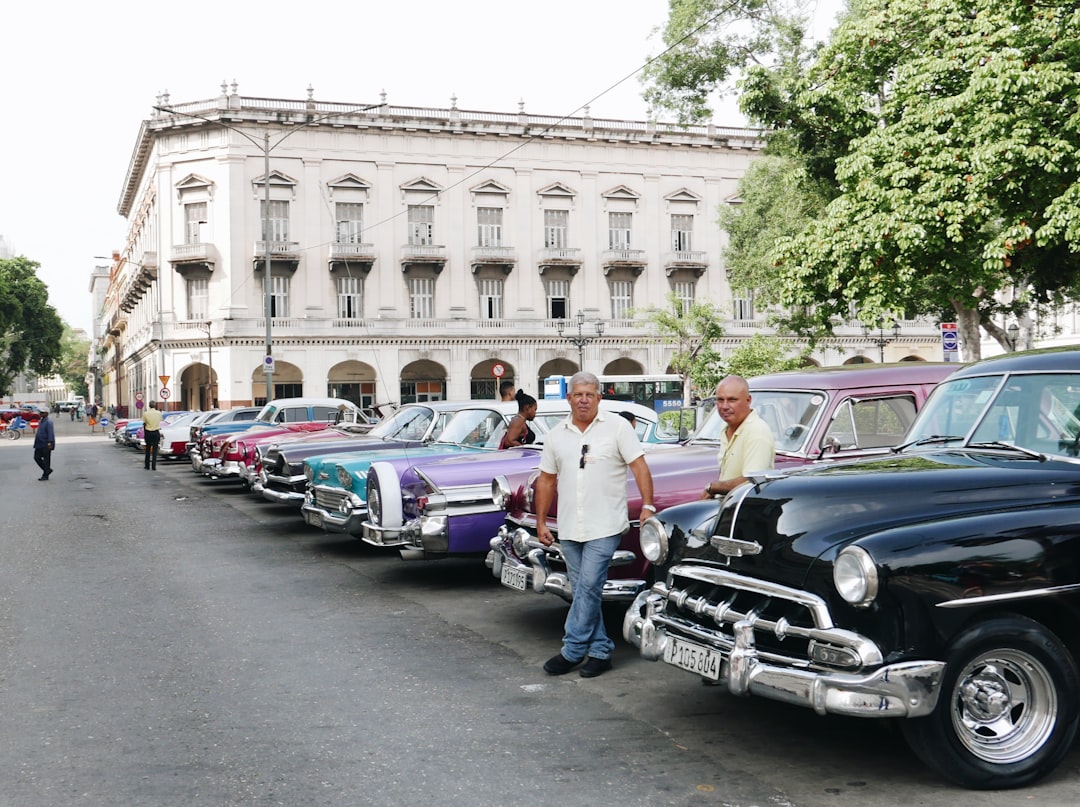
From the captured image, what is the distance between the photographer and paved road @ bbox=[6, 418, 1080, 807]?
4.66 meters

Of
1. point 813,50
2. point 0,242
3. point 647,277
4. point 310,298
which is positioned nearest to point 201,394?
point 310,298

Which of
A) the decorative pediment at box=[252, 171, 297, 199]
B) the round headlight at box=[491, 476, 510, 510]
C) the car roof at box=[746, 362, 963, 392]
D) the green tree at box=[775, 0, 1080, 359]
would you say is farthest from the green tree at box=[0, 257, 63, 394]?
the car roof at box=[746, 362, 963, 392]

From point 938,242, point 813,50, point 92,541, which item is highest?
point 813,50

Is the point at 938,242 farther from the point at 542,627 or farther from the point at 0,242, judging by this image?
the point at 0,242

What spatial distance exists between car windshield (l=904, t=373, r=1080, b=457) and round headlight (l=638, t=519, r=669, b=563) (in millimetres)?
1512

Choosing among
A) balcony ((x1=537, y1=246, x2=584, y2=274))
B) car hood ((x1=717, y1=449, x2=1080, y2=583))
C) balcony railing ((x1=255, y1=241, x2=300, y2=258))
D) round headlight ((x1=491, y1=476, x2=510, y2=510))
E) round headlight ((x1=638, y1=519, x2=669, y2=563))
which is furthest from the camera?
balcony ((x1=537, y1=246, x2=584, y2=274))

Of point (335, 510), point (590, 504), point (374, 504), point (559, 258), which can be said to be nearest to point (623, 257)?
point (559, 258)

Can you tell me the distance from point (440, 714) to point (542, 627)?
2370mm

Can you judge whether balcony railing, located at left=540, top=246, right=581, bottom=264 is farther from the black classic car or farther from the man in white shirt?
the black classic car

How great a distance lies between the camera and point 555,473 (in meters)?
6.75

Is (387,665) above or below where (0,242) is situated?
below

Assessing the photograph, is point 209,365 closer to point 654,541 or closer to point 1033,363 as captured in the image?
point 654,541

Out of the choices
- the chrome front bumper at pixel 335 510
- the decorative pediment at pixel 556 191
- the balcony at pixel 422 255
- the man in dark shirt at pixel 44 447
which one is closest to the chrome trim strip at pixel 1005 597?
the chrome front bumper at pixel 335 510

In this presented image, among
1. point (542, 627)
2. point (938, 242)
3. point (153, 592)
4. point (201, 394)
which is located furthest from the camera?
point (201, 394)
